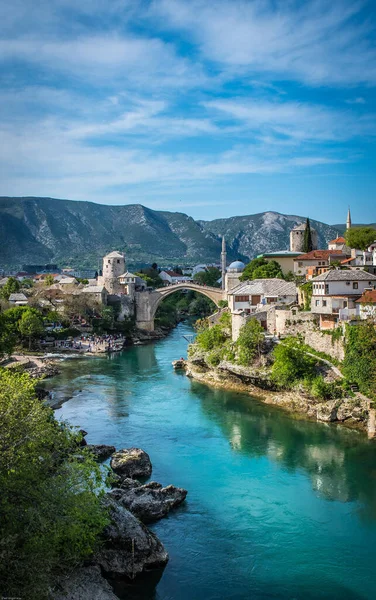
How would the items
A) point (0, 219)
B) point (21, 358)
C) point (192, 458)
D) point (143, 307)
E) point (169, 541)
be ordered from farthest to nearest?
point (0, 219)
point (143, 307)
point (21, 358)
point (192, 458)
point (169, 541)

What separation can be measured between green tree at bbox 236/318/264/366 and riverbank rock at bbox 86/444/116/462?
36.8 ft

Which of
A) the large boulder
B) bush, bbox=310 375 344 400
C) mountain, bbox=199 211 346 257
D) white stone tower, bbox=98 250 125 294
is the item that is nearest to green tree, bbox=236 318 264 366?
bush, bbox=310 375 344 400

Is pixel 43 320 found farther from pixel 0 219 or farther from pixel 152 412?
pixel 0 219

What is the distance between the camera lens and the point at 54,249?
160m

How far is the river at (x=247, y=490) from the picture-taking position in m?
14.1

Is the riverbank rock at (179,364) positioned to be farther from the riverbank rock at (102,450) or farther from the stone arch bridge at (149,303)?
the stone arch bridge at (149,303)

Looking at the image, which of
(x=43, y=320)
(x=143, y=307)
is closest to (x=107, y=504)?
(x=43, y=320)

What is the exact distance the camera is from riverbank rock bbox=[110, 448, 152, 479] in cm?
2003

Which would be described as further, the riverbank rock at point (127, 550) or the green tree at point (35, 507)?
the riverbank rock at point (127, 550)

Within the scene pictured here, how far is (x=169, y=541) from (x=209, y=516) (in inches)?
70.8

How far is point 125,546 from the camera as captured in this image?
14391 mm

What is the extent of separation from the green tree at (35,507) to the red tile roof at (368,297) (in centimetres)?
1837

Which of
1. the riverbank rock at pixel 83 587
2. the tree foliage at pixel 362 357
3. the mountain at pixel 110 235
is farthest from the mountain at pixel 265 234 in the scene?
the riverbank rock at pixel 83 587

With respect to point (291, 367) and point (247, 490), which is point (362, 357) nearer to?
point (291, 367)
